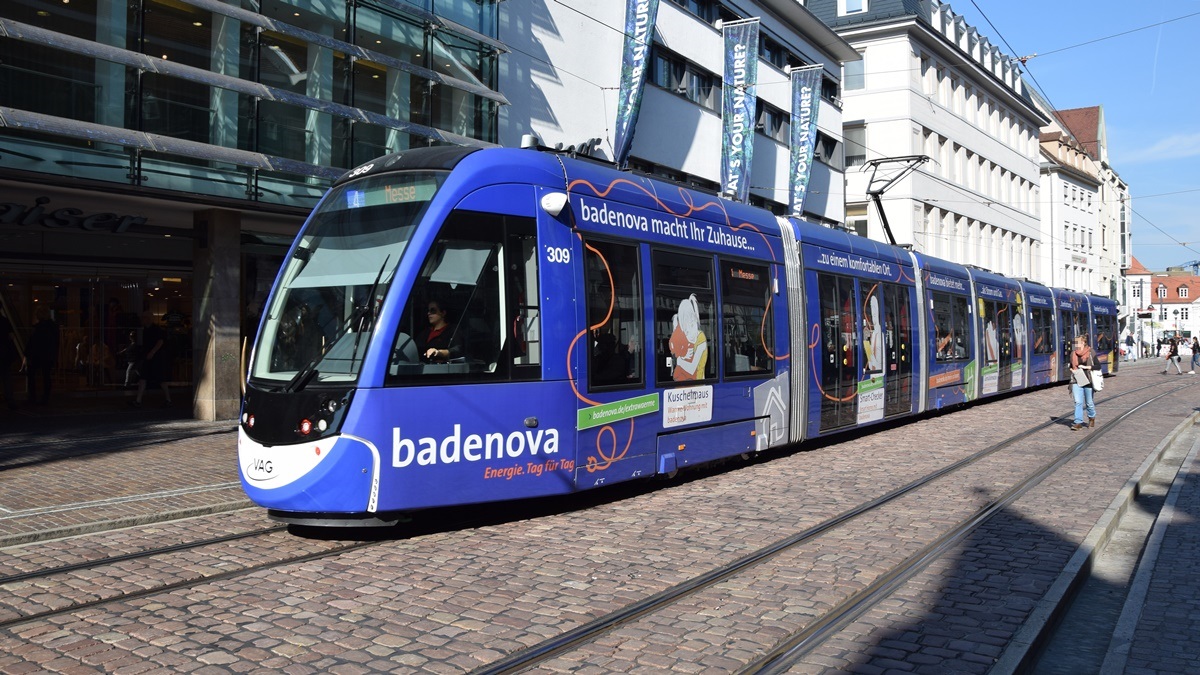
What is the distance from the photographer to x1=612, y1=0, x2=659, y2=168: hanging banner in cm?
2248

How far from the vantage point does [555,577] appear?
21.6 feet

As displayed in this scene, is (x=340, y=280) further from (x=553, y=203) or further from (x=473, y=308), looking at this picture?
(x=553, y=203)

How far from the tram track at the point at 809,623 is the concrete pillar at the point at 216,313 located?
428 inches

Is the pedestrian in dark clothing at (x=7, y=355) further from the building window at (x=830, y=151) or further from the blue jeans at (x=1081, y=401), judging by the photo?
the building window at (x=830, y=151)

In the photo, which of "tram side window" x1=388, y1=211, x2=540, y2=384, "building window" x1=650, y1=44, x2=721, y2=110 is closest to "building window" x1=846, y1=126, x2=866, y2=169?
"building window" x1=650, y1=44, x2=721, y2=110

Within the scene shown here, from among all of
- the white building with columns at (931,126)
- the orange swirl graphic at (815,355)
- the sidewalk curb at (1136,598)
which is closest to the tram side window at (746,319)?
the orange swirl graphic at (815,355)

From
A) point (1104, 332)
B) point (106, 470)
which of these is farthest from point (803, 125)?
point (106, 470)

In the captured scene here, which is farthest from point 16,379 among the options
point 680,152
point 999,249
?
point 999,249

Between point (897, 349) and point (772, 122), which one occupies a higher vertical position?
point (772, 122)

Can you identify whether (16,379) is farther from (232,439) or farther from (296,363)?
(296,363)

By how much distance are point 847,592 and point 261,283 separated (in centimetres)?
1406

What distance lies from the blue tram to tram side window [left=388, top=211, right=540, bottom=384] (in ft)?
0.05

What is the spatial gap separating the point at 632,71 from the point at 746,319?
40.7ft

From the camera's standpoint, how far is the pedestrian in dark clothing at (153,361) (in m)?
17.6
